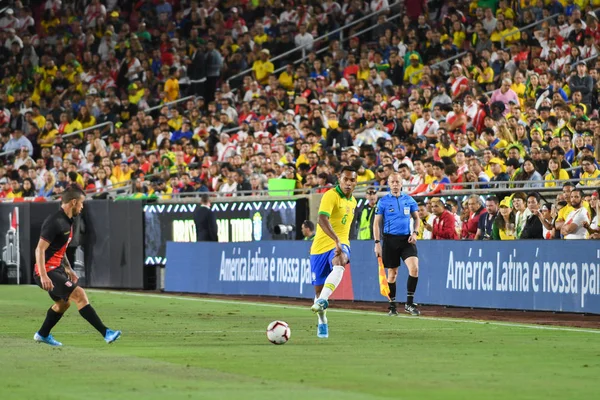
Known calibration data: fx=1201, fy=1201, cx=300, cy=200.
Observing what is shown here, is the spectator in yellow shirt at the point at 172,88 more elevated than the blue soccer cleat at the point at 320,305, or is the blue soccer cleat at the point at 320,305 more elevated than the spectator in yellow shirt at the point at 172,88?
the spectator in yellow shirt at the point at 172,88

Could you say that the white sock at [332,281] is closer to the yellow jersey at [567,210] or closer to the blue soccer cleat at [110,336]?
the blue soccer cleat at [110,336]

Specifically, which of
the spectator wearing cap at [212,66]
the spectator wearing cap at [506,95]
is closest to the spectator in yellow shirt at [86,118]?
the spectator wearing cap at [212,66]

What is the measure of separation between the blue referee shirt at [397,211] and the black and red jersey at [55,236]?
7.34m

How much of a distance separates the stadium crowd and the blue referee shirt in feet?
5.66

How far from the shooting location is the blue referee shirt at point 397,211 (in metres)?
20.4

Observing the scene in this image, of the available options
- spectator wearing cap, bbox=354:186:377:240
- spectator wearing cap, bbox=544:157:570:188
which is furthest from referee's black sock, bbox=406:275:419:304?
spectator wearing cap, bbox=354:186:377:240

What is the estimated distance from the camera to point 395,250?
20656mm

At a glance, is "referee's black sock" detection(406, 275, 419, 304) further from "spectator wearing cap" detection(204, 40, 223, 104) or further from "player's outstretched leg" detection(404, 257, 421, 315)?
"spectator wearing cap" detection(204, 40, 223, 104)

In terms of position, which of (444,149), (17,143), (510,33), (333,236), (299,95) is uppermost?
(510,33)

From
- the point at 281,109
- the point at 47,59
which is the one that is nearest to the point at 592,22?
the point at 281,109

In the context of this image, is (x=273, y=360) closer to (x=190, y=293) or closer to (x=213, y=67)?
(x=190, y=293)

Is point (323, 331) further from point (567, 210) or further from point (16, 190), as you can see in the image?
point (16, 190)

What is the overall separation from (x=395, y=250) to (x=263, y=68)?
53.9 feet

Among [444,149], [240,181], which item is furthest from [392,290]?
[240,181]
